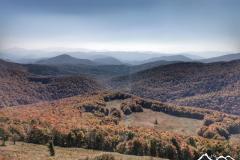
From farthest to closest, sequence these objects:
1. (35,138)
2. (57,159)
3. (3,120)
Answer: (3,120)
(35,138)
(57,159)

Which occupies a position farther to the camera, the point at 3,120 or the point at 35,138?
the point at 3,120

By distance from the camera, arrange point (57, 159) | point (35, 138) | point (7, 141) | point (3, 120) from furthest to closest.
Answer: point (3, 120), point (35, 138), point (7, 141), point (57, 159)

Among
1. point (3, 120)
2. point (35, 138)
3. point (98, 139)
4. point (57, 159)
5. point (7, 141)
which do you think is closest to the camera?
point (57, 159)

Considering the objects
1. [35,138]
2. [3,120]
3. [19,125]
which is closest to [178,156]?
[35,138]

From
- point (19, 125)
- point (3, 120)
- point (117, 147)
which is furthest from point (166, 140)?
point (3, 120)

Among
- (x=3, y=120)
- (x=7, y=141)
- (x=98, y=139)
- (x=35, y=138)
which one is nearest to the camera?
(x=7, y=141)

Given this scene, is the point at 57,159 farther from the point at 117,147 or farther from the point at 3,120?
the point at 3,120

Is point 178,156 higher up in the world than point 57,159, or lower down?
lower down

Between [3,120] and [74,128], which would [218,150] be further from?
[3,120]

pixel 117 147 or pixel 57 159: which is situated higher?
pixel 57 159
